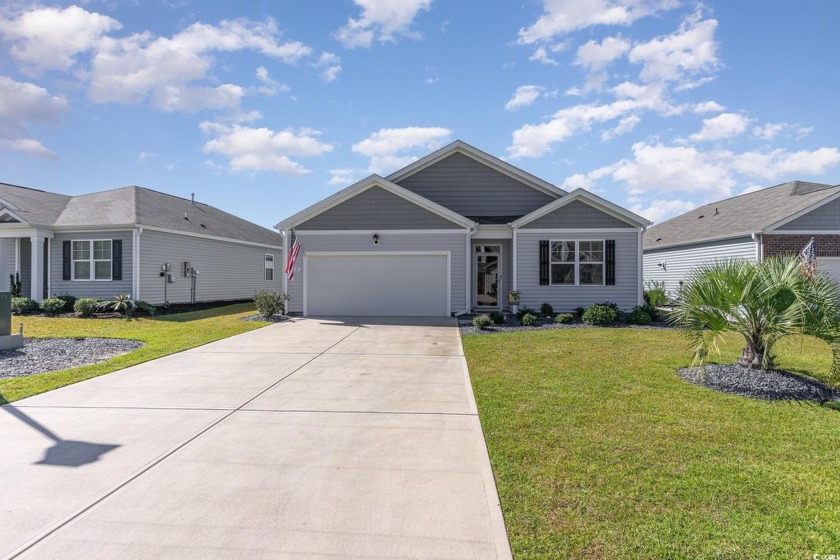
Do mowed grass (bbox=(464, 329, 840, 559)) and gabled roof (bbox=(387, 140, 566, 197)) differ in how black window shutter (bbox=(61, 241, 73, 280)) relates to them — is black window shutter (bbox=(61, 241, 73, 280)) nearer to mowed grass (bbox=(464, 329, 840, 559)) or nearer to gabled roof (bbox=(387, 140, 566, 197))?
gabled roof (bbox=(387, 140, 566, 197))

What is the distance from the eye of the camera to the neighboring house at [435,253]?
14469 mm

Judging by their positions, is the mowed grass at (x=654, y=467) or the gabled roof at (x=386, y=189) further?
the gabled roof at (x=386, y=189)

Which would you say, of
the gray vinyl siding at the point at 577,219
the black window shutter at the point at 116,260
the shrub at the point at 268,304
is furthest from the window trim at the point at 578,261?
the black window shutter at the point at 116,260

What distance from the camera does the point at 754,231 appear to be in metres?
14.6

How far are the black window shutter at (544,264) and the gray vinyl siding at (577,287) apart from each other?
0.43 feet

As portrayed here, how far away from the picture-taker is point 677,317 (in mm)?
7004

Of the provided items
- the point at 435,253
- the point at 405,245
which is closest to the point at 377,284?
the point at 405,245

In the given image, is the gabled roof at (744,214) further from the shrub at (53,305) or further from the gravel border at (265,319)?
the shrub at (53,305)

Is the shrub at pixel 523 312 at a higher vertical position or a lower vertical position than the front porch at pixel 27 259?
lower

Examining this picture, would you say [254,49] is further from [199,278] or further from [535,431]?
[535,431]

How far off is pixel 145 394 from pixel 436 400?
3904mm

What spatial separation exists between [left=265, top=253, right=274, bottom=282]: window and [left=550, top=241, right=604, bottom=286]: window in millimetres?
16917

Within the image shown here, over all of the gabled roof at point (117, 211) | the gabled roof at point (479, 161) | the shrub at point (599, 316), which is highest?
the gabled roof at point (479, 161)

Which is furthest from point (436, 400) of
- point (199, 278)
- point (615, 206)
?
point (199, 278)
